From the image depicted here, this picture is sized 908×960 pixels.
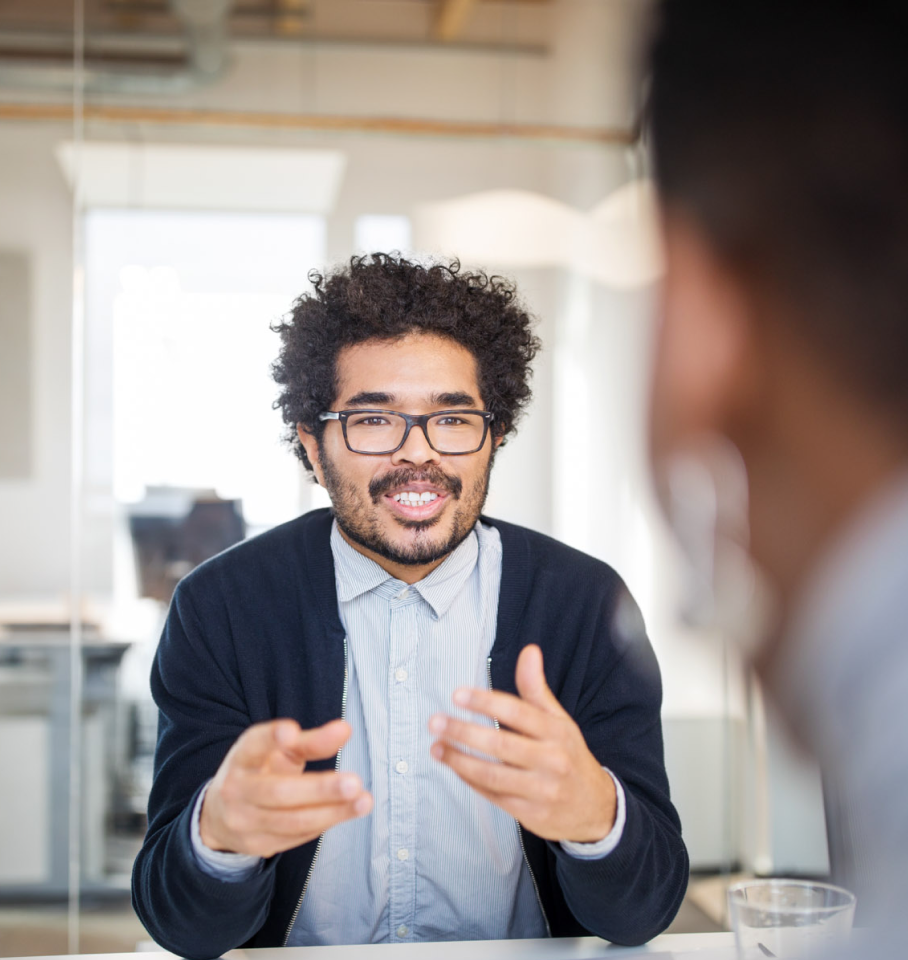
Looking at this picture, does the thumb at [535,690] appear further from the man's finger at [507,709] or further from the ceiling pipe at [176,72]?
the ceiling pipe at [176,72]

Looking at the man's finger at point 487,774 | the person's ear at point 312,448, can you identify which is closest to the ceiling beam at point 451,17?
the person's ear at point 312,448

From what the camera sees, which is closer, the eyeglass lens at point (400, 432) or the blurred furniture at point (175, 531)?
the eyeglass lens at point (400, 432)

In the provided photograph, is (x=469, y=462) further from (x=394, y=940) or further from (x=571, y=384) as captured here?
(x=571, y=384)

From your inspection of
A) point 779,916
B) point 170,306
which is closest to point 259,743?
point 779,916

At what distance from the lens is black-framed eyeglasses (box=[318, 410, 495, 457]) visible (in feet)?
5.14

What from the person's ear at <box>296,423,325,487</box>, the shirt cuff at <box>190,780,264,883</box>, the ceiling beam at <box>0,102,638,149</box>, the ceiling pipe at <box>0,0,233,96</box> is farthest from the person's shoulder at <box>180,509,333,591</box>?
the ceiling pipe at <box>0,0,233,96</box>

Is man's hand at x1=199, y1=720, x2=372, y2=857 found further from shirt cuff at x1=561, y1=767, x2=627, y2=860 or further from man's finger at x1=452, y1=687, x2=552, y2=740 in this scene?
shirt cuff at x1=561, y1=767, x2=627, y2=860

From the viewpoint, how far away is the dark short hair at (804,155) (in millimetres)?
286

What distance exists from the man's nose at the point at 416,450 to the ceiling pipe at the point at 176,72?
1899 mm

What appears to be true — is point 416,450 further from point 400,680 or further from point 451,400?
point 400,680

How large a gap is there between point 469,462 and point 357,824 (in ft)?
1.88

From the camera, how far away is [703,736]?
3.07 metres

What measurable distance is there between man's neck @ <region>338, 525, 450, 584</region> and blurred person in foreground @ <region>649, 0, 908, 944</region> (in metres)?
1.28

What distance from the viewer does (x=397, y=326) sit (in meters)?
1.69
